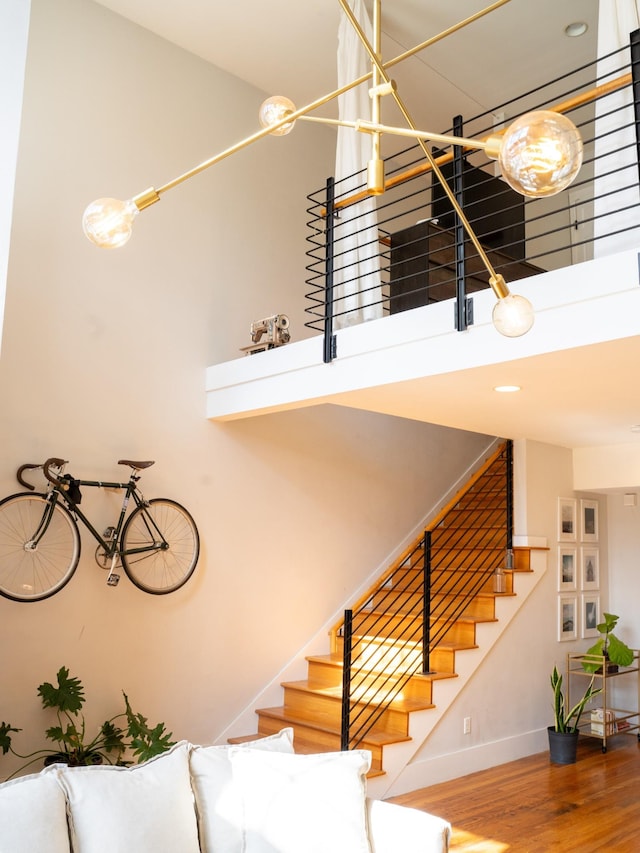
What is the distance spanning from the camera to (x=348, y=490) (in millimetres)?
6371

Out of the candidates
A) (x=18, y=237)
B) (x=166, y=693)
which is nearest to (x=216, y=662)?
(x=166, y=693)

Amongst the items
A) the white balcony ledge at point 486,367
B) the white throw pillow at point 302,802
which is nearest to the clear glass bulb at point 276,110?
the white balcony ledge at point 486,367

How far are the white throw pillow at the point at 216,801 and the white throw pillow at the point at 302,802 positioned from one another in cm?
3

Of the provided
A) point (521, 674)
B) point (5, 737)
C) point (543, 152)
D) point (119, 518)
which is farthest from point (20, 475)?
point (521, 674)

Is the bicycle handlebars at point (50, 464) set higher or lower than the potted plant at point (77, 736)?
higher

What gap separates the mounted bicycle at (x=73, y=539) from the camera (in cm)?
434

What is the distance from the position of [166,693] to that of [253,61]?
4671mm

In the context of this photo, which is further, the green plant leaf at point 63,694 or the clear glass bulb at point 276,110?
the green plant leaf at point 63,694

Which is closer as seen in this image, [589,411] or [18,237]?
[18,237]

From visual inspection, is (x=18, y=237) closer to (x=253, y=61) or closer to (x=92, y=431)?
(x=92, y=431)

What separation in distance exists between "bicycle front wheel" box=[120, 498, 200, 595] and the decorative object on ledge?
1222mm

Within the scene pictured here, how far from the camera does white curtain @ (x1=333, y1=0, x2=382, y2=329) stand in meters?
4.71

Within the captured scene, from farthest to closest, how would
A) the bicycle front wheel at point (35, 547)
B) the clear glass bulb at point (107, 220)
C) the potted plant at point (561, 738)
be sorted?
the potted plant at point (561, 738)
the bicycle front wheel at point (35, 547)
the clear glass bulb at point (107, 220)

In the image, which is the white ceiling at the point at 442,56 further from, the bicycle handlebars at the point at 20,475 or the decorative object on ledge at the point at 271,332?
the bicycle handlebars at the point at 20,475
